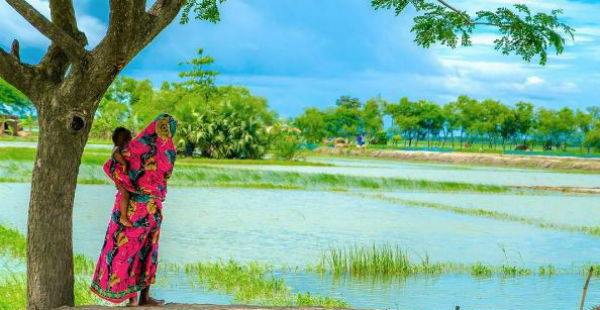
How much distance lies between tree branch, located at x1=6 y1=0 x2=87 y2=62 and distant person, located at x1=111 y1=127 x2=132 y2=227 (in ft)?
2.06

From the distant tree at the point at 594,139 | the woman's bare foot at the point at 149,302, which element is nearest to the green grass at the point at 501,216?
the woman's bare foot at the point at 149,302

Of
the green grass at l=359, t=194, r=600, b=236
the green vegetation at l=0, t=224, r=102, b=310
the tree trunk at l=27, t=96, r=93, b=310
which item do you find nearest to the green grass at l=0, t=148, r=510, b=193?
the green grass at l=359, t=194, r=600, b=236

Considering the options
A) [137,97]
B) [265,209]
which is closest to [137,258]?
[265,209]

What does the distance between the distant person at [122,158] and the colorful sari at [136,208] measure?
0.02 meters

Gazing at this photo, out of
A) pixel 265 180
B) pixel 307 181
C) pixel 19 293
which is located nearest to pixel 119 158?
pixel 19 293

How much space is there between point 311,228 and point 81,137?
25.2ft

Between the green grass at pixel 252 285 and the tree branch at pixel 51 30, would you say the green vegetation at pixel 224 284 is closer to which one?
the green grass at pixel 252 285

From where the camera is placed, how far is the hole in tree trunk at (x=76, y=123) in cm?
527

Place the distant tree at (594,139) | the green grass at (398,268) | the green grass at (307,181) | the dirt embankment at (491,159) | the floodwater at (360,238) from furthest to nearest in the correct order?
the distant tree at (594,139), the dirt embankment at (491,159), the green grass at (307,181), the green grass at (398,268), the floodwater at (360,238)

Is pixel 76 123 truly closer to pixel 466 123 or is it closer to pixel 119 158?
pixel 119 158

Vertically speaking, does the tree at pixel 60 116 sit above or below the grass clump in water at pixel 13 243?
above

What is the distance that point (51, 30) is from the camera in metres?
5.28

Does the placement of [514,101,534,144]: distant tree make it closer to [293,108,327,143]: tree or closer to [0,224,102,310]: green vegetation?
[293,108,327,143]: tree

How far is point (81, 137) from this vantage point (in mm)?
5355
